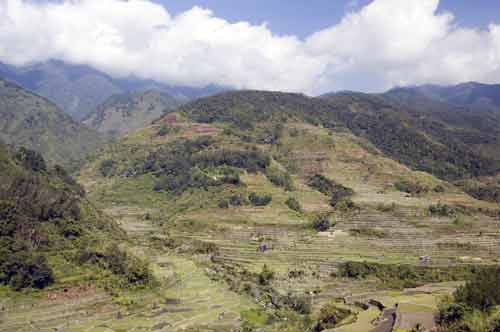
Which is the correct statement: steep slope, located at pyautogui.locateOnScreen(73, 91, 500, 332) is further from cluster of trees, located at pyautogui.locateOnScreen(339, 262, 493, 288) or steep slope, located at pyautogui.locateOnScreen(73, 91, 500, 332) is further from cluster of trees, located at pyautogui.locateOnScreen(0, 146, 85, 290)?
cluster of trees, located at pyautogui.locateOnScreen(0, 146, 85, 290)

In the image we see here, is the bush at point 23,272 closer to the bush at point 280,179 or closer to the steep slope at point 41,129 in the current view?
the bush at point 280,179

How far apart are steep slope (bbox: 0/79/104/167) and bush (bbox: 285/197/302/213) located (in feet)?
288

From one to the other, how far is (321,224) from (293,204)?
34.6 ft

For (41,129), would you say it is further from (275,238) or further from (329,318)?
(329,318)

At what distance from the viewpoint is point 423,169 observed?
399 feet

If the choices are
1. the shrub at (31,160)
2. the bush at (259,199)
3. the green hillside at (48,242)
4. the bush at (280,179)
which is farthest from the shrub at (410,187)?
the shrub at (31,160)

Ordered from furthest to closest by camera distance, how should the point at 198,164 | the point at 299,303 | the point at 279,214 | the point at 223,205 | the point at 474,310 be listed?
the point at 198,164
the point at 223,205
the point at 279,214
the point at 299,303
the point at 474,310

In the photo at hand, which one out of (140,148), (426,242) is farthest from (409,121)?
(426,242)

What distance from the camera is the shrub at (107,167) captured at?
104 meters

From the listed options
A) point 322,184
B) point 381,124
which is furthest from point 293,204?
point 381,124

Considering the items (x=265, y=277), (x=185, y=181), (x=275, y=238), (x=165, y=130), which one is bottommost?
(x=265, y=277)

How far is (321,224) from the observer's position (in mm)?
69125

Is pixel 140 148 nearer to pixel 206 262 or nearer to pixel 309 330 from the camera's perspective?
pixel 206 262

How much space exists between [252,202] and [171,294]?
3787cm
